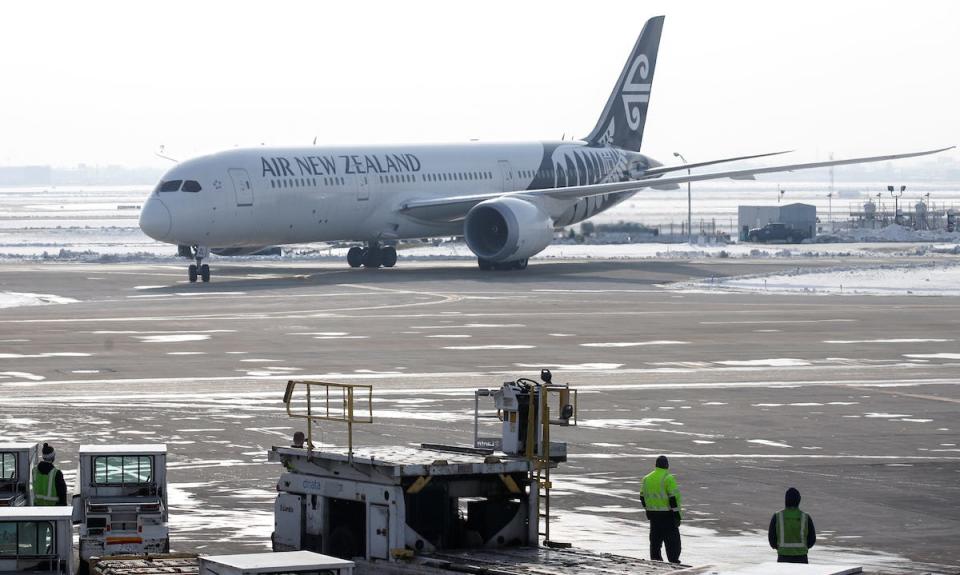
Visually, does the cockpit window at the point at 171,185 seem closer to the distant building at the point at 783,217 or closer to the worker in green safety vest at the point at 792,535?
the worker in green safety vest at the point at 792,535

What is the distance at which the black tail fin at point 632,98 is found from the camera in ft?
258

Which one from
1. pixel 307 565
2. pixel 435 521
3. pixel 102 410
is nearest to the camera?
pixel 307 565

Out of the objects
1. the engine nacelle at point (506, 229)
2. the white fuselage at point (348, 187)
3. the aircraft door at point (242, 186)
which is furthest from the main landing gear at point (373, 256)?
the aircraft door at point (242, 186)

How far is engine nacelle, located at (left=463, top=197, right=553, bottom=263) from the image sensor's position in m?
64.7

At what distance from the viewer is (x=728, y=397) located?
32.6 meters

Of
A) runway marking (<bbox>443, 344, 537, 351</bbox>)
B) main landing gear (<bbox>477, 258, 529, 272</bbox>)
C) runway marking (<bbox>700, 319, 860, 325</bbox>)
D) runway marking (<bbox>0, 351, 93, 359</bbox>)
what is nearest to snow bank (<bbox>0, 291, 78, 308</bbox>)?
runway marking (<bbox>0, 351, 93, 359</bbox>)

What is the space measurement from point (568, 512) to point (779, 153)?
56470 millimetres

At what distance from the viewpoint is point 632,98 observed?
79625 millimetres

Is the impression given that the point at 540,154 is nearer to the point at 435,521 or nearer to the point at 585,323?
the point at 585,323

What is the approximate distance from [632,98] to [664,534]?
206 feet

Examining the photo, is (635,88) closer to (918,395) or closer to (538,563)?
(918,395)

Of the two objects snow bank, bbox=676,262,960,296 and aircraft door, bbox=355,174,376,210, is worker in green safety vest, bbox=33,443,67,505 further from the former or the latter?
aircraft door, bbox=355,174,376,210

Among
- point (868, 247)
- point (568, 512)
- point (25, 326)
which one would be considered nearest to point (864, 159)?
point (868, 247)

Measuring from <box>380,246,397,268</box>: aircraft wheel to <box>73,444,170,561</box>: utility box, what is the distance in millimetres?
49584
